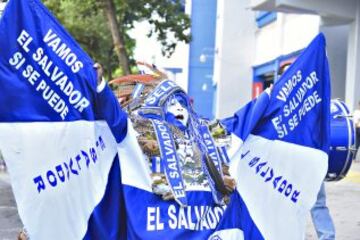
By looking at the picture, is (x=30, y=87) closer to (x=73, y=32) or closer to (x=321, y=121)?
(x=321, y=121)

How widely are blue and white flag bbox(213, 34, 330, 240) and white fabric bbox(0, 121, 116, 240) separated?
1001 mm

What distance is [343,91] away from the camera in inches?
753

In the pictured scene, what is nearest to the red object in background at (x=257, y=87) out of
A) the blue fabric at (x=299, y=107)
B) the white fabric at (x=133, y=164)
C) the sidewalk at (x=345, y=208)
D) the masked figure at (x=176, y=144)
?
the sidewalk at (x=345, y=208)

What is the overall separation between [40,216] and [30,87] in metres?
0.73

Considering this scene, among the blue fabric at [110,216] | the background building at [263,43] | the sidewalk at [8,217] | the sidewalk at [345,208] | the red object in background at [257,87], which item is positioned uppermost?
the background building at [263,43]

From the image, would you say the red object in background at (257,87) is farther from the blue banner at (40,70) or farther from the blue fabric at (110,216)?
the blue banner at (40,70)

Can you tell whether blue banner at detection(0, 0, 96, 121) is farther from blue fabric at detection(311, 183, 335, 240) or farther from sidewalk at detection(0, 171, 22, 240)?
sidewalk at detection(0, 171, 22, 240)

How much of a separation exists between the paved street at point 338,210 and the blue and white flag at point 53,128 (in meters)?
3.64

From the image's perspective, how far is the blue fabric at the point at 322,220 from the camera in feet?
21.4

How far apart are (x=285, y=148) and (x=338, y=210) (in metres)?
4.64

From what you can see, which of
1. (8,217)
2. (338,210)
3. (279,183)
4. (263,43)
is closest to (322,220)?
(279,183)

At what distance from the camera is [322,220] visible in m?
6.54

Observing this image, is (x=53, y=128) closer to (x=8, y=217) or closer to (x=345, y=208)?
(x=8, y=217)

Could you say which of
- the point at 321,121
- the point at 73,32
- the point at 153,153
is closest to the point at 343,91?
the point at 73,32
